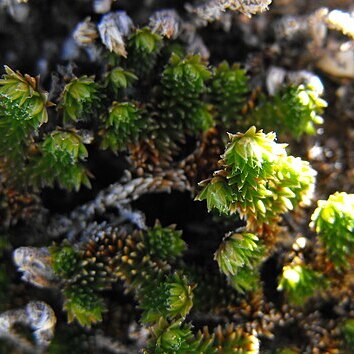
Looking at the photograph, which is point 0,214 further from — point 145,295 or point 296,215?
point 296,215

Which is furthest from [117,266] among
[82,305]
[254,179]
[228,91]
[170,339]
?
[228,91]

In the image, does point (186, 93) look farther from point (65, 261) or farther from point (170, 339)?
point (170, 339)

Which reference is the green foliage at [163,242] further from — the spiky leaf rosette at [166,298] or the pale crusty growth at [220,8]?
the pale crusty growth at [220,8]

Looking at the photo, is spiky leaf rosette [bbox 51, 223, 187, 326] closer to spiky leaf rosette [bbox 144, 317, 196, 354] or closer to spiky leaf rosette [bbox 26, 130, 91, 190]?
spiky leaf rosette [bbox 144, 317, 196, 354]

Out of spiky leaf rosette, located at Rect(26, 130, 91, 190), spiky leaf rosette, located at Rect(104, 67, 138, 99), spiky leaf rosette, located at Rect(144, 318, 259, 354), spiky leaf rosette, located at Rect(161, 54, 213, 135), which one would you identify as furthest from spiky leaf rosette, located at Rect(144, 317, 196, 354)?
spiky leaf rosette, located at Rect(104, 67, 138, 99)

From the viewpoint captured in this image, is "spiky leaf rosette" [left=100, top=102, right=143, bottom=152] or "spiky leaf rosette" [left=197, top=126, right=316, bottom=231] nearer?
"spiky leaf rosette" [left=197, top=126, right=316, bottom=231]

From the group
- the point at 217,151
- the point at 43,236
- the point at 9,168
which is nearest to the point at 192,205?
the point at 217,151
